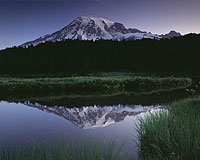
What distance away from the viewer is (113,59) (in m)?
87.1

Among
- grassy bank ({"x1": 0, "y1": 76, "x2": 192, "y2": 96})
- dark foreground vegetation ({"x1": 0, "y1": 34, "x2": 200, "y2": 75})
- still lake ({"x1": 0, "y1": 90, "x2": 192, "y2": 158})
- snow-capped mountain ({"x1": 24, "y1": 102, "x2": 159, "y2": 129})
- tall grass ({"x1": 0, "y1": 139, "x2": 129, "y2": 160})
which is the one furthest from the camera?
dark foreground vegetation ({"x1": 0, "y1": 34, "x2": 200, "y2": 75})

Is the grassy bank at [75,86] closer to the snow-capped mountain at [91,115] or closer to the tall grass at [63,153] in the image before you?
the snow-capped mountain at [91,115]

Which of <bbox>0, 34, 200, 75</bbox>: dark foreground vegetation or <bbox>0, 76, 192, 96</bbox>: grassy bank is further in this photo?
<bbox>0, 34, 200, 75</bbox>: dark foreground vegetation

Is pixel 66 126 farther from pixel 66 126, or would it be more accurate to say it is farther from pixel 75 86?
pixel 75 86

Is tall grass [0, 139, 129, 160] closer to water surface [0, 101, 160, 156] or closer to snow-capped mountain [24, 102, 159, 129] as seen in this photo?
water surface [0, 101, 160, 156]

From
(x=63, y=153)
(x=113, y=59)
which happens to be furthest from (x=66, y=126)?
(x=113, y=59)

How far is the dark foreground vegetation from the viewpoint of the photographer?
78000 millimetres

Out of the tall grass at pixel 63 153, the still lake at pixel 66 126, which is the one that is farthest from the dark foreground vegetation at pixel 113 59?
the tall grass at pixel 63 153

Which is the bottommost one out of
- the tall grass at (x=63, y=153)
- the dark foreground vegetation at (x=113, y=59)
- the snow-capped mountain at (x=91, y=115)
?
the snow-capped mountain at (x=91, y=115)

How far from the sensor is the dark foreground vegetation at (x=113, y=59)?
78000 mm

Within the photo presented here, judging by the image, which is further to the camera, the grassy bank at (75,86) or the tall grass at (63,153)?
the grassy bank at (75,86)

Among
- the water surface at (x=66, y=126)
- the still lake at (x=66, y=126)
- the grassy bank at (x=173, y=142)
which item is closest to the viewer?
the grassy bank at (x=173, y=142)

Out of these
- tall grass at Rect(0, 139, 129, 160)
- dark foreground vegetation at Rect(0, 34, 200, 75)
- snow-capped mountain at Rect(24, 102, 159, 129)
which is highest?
dark foreground vegetation at Rect(0, 34, 200, 75)

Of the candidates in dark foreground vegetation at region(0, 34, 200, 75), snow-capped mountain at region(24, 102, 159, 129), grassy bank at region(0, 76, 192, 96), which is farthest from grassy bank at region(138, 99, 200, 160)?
dark foreground vegetation at region(0, 34, 200, 75)
